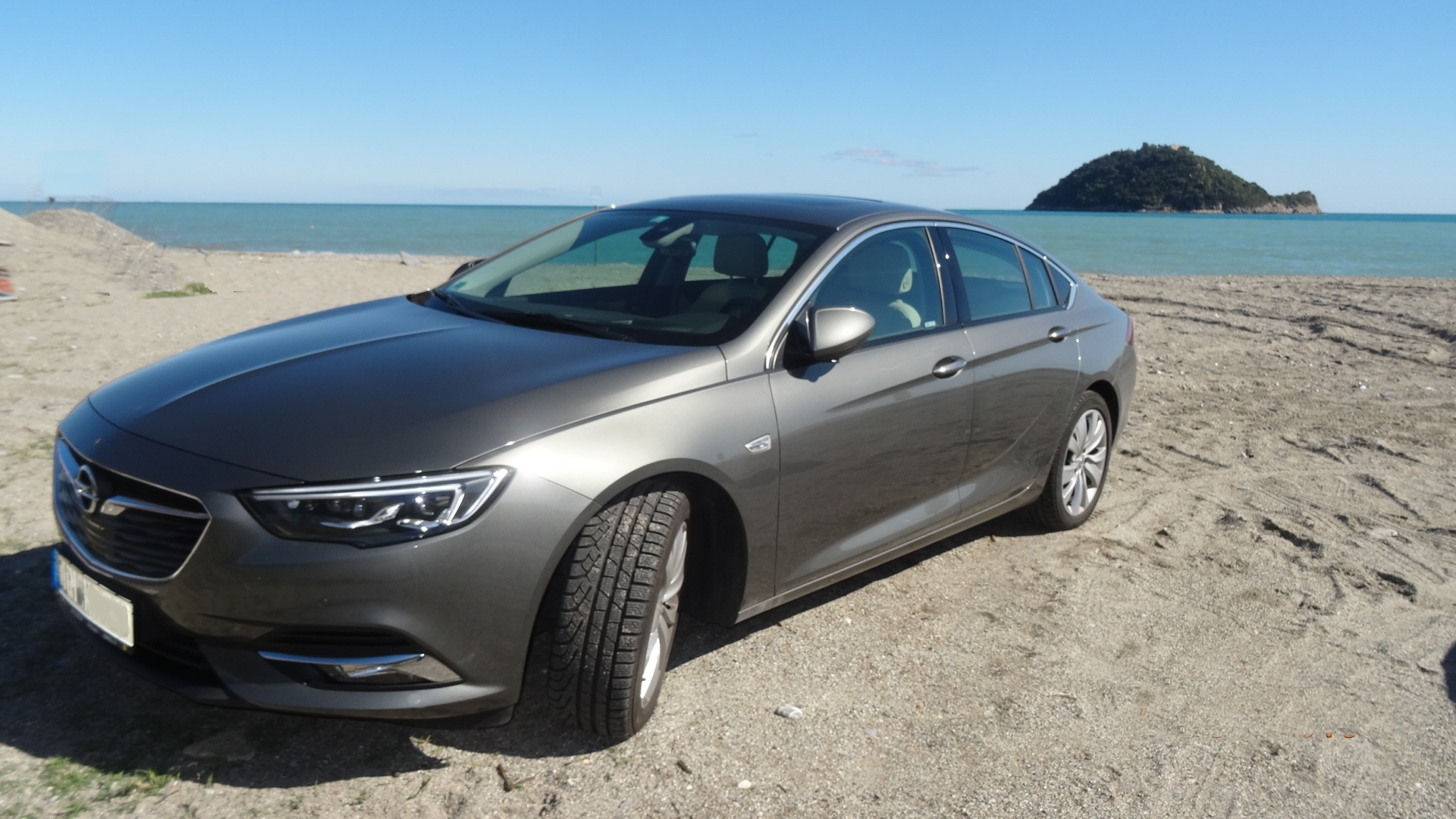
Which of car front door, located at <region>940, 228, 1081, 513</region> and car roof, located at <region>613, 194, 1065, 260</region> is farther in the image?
car front door, located at <region>940, 228, 1081, 513</region>

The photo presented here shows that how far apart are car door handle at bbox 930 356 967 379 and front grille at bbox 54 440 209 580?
256 centimetres

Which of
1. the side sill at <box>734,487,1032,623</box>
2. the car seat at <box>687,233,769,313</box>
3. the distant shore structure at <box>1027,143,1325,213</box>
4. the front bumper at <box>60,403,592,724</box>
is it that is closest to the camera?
the front bumper at <box>60,403,592,724</box>

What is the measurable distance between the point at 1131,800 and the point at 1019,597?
1.50 metres

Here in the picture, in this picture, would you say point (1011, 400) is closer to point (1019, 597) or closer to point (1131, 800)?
point (1019, 597)

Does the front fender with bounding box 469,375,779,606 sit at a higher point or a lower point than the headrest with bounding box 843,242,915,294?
lower

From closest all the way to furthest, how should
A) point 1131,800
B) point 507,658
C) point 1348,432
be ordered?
point 507,658
point 1131,800
point 1348,432

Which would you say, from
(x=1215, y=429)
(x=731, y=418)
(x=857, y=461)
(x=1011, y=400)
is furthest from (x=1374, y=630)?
(x=1215, y=429)

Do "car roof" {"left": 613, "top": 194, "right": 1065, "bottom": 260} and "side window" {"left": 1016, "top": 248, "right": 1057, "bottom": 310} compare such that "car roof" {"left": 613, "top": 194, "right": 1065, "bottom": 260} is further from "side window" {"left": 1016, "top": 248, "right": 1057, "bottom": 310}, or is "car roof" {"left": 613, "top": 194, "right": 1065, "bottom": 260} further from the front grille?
the front grille

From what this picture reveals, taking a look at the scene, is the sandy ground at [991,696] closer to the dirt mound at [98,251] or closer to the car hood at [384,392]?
the car hood at [384,392]

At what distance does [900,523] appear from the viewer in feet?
13.1

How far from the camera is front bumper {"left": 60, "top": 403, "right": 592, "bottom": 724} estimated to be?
2471 mm

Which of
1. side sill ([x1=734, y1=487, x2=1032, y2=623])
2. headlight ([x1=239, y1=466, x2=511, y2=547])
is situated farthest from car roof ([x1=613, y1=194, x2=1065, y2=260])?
headlight ([x1=239, y1=466, x2=511, y2=547])

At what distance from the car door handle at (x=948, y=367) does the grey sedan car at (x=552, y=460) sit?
0.02 meters

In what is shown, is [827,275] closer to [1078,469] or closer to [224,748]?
[1078,469]
